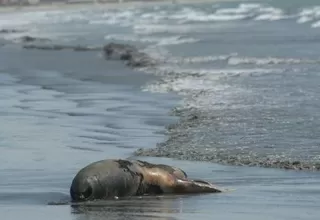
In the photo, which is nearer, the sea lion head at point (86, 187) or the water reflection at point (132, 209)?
the water reflection at point (132, 209)

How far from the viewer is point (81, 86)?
746 inches

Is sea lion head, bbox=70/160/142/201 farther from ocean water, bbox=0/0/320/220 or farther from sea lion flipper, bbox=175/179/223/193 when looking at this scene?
sea lion flipper, bbox=175/179/223/193

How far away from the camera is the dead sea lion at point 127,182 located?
26.1 ft

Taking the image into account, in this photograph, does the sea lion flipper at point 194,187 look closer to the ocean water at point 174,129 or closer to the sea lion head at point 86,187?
the ocean water at point 174,129

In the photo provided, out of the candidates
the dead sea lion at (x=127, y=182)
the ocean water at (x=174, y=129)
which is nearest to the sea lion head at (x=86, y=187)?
the dead sea lion at (x=127, y=182)

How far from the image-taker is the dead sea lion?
7.94m

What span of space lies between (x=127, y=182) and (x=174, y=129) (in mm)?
4215

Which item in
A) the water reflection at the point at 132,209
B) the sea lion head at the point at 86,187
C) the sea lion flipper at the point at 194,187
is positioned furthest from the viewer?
the sea lion flipper at the point at 194,187

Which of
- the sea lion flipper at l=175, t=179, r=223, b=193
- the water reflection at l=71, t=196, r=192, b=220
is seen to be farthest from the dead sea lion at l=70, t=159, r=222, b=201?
the water reflection at l=71, t=196, r=192, b=220

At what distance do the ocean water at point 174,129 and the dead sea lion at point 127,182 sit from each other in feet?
0.51

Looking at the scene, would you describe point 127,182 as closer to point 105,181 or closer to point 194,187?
point 105,181

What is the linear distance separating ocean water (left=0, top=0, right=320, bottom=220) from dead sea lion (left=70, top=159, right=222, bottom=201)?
15 centimetres

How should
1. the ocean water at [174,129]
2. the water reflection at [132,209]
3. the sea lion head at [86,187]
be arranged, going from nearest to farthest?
the water reflection at [132,209] < the ocean water at [174,129] < the sea lion head at [86,187]

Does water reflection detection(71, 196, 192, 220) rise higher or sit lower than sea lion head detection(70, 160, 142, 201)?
lower
